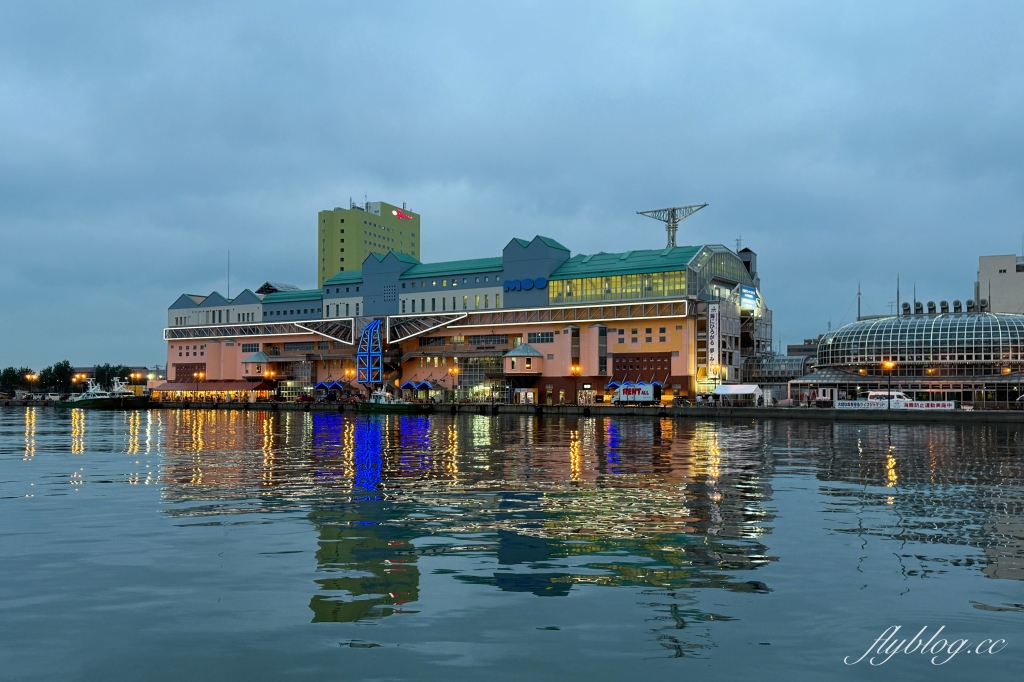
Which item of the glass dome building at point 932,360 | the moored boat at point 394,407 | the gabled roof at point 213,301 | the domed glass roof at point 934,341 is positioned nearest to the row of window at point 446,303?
the moored boat at point 394,407

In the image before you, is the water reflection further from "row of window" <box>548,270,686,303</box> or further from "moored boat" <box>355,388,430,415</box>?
"row of window" <box>548,270,686,303</box>

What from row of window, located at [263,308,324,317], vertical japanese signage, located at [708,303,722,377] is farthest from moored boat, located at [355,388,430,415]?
vertical japanese signage, located at [708,303,722,377]

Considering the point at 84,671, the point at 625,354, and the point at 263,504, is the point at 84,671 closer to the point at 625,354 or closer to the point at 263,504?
the point at 263,504

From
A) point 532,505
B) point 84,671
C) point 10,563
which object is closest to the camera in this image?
point 84,671

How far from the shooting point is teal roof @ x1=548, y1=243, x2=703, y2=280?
114750 mm

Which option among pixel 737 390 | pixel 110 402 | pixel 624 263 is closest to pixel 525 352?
pixel 624 263

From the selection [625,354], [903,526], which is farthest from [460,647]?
[625,354]

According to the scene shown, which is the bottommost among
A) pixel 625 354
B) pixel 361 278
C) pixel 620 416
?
pixel 620 416

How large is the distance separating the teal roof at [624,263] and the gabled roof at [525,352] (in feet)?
35.8

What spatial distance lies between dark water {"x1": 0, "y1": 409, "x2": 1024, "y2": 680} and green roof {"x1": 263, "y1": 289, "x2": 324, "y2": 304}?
118 meters

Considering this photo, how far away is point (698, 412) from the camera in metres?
98.4

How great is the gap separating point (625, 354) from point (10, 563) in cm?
10366

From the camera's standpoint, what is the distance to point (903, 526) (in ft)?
65.4

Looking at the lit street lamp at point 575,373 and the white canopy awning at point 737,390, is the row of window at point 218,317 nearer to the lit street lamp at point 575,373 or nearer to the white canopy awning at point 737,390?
the lit street lamp at point 575,373
